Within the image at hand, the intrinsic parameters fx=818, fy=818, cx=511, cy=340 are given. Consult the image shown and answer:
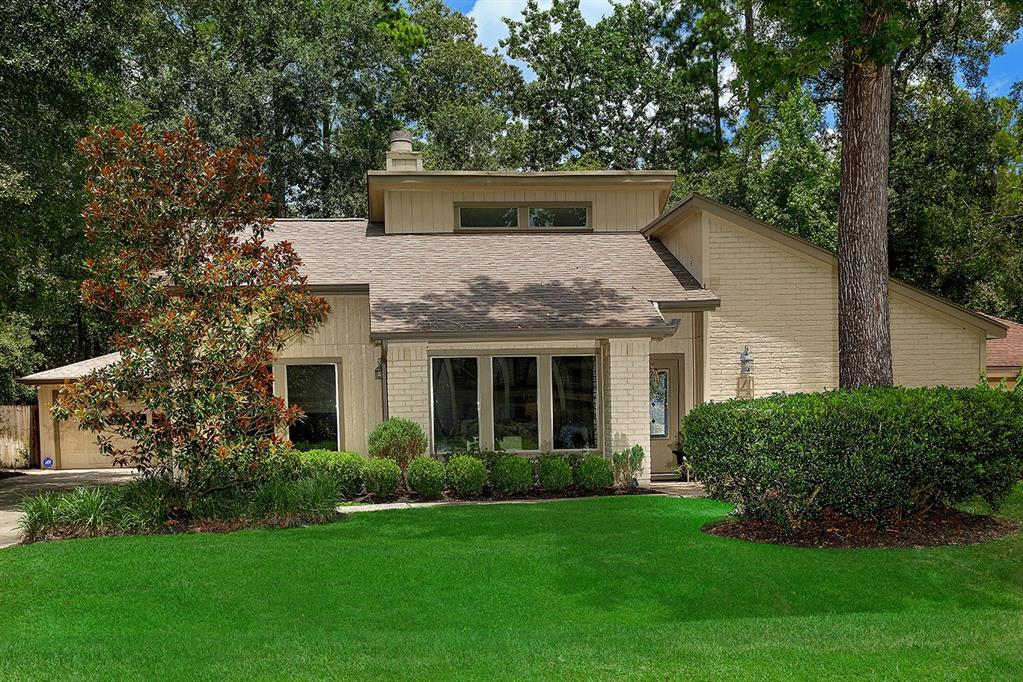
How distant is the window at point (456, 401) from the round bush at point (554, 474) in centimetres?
174

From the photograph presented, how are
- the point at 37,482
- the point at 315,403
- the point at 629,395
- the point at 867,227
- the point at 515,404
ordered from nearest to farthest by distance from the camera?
the point at 867,227, the point at 629,395, the point at 515,404, the point at 315,403, the point at 37,482

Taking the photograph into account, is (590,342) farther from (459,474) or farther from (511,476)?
(459,474)

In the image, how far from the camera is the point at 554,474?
13.4 m

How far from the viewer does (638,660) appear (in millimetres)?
5859

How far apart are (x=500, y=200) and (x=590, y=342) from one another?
4988 mm

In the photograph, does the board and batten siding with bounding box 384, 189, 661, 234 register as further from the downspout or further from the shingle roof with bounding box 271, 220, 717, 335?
the downspout

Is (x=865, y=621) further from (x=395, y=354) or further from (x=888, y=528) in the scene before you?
(x=395, y=354)

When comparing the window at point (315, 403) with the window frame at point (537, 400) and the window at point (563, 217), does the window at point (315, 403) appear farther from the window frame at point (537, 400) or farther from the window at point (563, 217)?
the window at point (563, 217)

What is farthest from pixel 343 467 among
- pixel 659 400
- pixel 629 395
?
pixel 659 400

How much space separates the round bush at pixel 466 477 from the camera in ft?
43.0

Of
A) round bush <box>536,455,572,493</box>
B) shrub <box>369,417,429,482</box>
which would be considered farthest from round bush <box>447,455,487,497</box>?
round bush <box>536,455,572,493</box>

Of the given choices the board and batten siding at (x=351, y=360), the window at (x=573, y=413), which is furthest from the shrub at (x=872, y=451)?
the board and batten siding at (x=351, y=360)

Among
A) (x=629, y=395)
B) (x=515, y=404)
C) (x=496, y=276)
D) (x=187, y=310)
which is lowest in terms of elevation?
(x=515, y=404)

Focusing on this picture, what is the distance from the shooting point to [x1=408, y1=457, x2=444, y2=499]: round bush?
1297 centimetres
